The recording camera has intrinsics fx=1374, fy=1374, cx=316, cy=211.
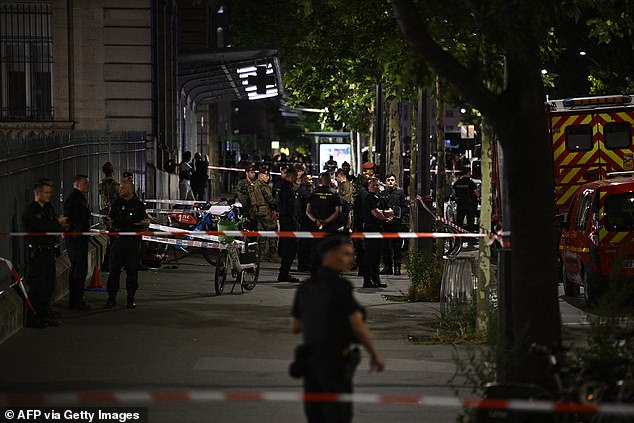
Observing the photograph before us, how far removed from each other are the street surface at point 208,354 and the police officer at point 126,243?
0.30 m

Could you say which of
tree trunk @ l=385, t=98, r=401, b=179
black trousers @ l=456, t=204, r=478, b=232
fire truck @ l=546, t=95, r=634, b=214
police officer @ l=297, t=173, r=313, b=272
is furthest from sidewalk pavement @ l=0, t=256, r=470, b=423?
tree trunk @ l=385, t=98, r=401, b=179

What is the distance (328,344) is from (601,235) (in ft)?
34.3

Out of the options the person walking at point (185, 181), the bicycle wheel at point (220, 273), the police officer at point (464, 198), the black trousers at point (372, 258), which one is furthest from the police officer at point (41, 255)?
the person walking at point (185, 181)

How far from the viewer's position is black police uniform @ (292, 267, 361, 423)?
7.69 meters

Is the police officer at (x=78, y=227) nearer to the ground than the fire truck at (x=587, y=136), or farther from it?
nearer to the ground

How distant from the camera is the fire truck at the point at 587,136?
25.1m

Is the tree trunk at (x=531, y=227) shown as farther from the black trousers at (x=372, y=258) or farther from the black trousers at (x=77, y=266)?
the black trousers at (x=372, y=258)

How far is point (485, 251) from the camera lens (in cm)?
1470

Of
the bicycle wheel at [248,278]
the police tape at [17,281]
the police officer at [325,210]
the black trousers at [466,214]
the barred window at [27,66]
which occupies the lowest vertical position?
the bicycle wheel at [248,278]

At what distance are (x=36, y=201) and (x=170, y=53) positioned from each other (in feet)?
72.7

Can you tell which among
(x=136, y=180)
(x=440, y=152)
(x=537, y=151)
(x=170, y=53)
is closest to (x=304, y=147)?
(x=170, y=53)

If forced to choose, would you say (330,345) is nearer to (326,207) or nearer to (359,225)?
A: (326,207)

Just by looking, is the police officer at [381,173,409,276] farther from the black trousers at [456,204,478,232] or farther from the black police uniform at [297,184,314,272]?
the black trousers at [456,204,478,232]

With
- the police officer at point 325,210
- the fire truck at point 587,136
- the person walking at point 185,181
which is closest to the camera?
the police officer at point 325,210
